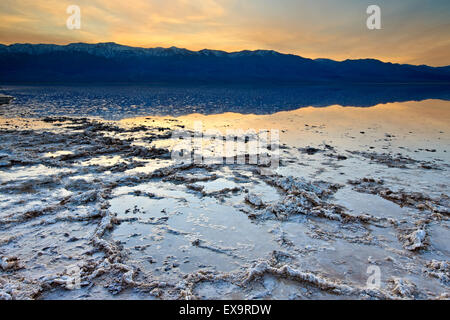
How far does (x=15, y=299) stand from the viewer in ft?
10.7

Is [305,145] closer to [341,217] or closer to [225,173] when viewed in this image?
[225,173]

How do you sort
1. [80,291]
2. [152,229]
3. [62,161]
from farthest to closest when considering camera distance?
[62,161] < [152,229] < [80,291]

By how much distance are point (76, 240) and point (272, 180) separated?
4.98m

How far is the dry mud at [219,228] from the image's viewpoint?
144 inches

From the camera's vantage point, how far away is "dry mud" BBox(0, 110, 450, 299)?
12.0ft

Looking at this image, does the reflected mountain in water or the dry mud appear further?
the reflected mountain in water

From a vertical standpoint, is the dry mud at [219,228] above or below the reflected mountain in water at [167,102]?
below

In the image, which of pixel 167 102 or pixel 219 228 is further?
pixel 167 102

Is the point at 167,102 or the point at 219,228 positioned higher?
the point at 167,102

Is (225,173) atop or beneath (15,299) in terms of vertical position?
atop

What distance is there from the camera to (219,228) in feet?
16.9

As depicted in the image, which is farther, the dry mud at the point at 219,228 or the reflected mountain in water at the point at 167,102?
the reflected mountain in water at the point at 167,102
